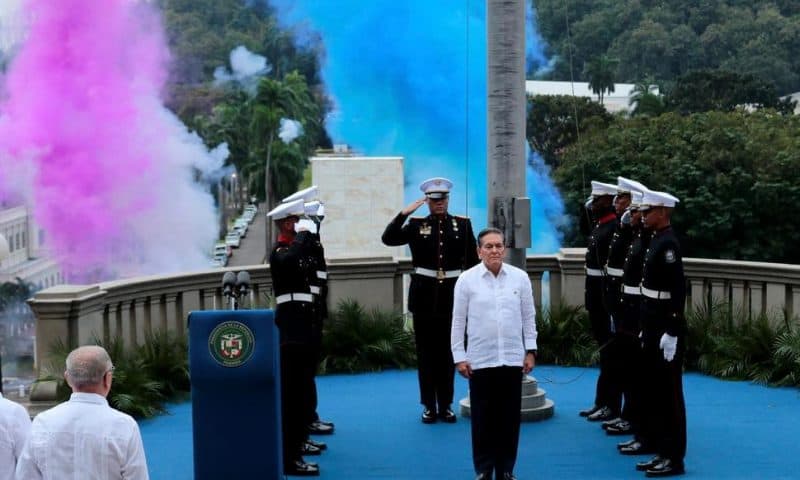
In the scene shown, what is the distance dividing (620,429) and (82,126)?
71.0ft

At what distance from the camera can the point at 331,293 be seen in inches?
519

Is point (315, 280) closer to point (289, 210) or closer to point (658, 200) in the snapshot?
point (289, 210)

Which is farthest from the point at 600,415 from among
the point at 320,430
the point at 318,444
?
the point at 318,444

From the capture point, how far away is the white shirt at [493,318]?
8.15 metres

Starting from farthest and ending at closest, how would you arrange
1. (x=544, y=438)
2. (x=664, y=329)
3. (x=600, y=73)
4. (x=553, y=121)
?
1. (x=600, y=73)
2. (x=553, y=121)
3. (x=544, y=438)
4. (x=664, y=329)

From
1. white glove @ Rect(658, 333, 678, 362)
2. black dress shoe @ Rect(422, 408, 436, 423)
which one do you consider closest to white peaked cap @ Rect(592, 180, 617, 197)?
white glove @ Rect(658, 333, 678, 362)

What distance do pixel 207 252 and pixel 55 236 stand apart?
28264 mm

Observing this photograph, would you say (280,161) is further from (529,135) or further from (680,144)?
(680,144)

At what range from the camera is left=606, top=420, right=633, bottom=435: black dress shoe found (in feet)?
32.5

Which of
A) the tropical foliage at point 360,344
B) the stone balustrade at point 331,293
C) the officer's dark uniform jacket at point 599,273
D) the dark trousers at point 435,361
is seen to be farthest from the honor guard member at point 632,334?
the tropical foliage at point 360,344

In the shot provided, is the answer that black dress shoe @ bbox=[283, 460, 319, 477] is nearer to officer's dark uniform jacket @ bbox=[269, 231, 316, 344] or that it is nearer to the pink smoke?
officer's dark uniform jacket @ bbox=[269, 231, 316, 344]

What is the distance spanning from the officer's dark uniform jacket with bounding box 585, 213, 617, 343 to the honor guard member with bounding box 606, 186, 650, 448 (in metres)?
0.49

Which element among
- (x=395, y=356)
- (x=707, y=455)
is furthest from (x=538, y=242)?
(x=707, y=455)

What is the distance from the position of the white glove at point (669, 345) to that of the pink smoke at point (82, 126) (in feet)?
69.0
